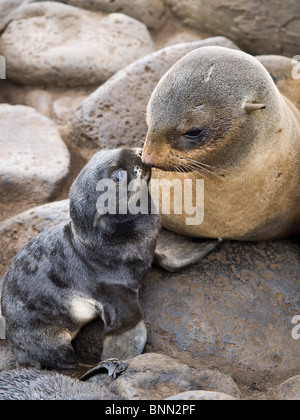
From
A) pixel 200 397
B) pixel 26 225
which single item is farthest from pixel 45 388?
pixel 26 225

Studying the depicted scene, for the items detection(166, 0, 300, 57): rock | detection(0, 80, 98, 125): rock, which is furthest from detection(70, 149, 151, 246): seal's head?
detection(166, 0, 300, 57): rock

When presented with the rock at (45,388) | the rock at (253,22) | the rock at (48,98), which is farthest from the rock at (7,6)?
the rock at (45,388)

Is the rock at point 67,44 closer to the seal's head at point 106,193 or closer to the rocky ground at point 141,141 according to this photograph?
the rocky ground at point 141,141

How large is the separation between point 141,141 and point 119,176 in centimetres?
90

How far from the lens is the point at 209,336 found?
4.16 m

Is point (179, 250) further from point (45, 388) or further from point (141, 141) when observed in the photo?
point (45, 388)

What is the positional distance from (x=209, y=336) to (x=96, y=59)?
386 centimetres

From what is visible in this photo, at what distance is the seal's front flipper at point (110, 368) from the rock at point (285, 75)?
8.95 ft

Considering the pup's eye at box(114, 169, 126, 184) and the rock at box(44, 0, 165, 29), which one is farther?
the rock at box(44, 0, 165, 29)

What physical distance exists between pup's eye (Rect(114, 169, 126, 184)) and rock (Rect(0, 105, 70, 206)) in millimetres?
1892

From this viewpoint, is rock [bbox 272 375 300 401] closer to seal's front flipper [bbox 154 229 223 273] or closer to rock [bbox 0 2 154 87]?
seal's front flipper [bbox 154 229 223 273]

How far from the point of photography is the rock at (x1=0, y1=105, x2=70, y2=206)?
561cm

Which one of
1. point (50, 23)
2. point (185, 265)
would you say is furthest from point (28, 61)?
point (185, 265)

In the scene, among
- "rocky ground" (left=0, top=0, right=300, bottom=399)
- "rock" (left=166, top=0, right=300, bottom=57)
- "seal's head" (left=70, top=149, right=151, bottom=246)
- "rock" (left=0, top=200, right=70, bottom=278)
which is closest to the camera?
"seal's head" (left=70, top=149, right=151, bottom=246)
